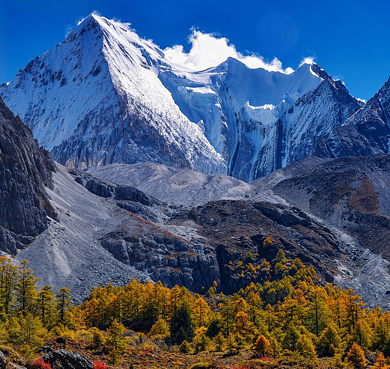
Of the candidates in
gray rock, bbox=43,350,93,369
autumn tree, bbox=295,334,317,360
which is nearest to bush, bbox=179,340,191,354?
autumn tree, bbox=295,334,317,360

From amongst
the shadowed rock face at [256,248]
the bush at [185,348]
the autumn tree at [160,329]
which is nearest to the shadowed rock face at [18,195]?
the autumn tree at [160,329]

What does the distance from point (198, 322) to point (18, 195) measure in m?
65.7

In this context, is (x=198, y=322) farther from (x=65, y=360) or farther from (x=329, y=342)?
(x=65, y=360)

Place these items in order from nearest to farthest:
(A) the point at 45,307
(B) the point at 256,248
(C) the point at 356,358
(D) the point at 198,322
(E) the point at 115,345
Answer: (E) the point at 115,345, (C) the point at 356,358, (A) the point at 45,307, (D) the point at 198,322, (B) the point at 256,248

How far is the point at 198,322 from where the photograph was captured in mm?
87938

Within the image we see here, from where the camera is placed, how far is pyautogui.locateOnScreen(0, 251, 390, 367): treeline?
2472 inches

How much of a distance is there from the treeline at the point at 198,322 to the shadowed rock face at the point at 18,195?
29.3 metres

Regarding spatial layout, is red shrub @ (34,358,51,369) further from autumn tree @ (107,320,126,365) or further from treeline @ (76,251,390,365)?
treeline @ (76,251,390,365)

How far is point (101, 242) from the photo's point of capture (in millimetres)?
147250

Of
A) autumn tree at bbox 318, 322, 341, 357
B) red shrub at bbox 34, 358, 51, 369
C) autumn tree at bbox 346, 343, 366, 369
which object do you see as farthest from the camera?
autumn tree at bbox 318, 322, 341, 357

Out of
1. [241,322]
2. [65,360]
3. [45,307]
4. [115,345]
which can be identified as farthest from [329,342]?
[65,360]

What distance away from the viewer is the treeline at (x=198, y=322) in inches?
2472

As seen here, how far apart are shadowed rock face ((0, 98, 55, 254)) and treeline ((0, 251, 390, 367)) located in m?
29.3

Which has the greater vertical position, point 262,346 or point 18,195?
point 18,195
